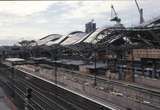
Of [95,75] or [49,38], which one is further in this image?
→ [49,38]

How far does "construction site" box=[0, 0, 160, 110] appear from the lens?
608 inches

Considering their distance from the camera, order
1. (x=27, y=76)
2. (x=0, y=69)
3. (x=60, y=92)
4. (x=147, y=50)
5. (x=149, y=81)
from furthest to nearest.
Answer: (x=147, y=50) < (x=0, y=69) < (x=149, y=81) < (x=27, y=76) < (x=60, y=92)

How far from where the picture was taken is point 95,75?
125 ft

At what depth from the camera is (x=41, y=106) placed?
16.6 m

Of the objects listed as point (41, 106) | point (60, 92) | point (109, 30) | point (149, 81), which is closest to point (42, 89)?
point (41, 106)

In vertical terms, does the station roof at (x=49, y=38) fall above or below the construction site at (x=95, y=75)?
above

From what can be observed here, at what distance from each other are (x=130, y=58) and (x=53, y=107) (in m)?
37.5

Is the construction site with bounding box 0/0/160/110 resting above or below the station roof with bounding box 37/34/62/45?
below

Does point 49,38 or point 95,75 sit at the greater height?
point 49,38

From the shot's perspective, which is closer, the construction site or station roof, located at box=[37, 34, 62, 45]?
the construction site

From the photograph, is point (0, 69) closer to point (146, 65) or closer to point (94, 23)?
point (146, 65)

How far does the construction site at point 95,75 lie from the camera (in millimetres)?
15453

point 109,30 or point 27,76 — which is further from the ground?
point 109,30

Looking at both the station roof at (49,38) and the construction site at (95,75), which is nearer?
the construction site at (95,75)
